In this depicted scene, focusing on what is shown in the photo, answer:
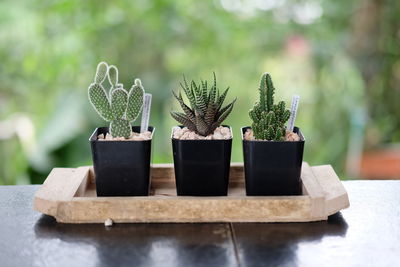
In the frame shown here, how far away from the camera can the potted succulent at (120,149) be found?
4.46ft

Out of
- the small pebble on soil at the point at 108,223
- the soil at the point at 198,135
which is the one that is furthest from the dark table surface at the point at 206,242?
the soil at the point at 198,135

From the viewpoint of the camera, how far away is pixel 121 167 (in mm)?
1374

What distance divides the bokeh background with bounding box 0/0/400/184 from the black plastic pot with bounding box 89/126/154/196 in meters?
2.34

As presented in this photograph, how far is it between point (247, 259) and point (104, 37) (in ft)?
9.55

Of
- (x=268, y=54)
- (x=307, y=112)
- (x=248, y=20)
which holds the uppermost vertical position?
(x=248, y=20)

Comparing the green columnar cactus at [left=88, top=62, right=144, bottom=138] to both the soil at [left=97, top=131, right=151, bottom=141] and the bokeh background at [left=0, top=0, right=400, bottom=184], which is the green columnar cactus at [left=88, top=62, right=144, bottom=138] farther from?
the bokeh background at [left=0, top=0, right=400, bottom=184]

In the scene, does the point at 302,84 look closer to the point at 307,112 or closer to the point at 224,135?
the point at 307,112

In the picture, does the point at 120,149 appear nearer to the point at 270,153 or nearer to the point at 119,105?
the point at 119,105

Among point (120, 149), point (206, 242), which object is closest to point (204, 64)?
point (120, 149)

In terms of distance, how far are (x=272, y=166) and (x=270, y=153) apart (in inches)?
1.3

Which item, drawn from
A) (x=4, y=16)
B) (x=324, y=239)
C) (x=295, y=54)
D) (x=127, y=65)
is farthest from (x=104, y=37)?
(x=324, y=239)

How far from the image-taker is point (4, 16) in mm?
3887

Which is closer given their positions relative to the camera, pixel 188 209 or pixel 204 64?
pixel 188 209

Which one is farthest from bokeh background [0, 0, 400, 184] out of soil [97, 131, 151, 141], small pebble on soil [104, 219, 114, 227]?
small pebble on soil [104, 219, 114, 227]
